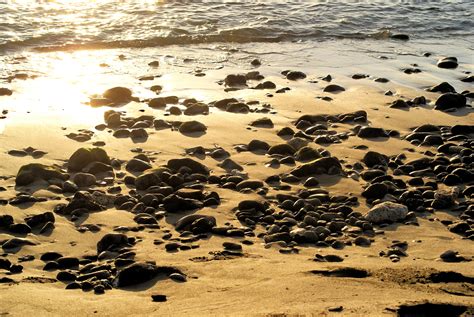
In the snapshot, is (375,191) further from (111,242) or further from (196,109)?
(196,109)

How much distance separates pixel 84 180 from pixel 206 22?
10643 millimetres

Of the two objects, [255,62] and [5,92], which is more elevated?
[5,92]

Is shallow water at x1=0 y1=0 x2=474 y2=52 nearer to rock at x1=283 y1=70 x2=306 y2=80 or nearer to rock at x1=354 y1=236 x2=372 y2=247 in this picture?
rock at x1=283 y1=70 x2=306 y2=80

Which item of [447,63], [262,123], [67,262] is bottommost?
[447,63]

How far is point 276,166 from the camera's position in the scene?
25.5 feet

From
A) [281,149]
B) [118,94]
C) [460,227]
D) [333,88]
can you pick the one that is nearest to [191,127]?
[281,149]

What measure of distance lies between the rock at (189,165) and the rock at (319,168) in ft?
2.95

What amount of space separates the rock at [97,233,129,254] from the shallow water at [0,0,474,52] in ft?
31.7

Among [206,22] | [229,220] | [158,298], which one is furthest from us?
[206,22]

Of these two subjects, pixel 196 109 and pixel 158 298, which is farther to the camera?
pixel 196 109

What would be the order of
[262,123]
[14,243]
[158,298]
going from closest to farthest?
[158,298]
[14,243]
[262,123]

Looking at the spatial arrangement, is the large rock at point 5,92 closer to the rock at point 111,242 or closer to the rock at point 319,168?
the rock at point 319,168

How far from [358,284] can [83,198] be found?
2.79 metres

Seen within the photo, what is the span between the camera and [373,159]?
25.7 feet
